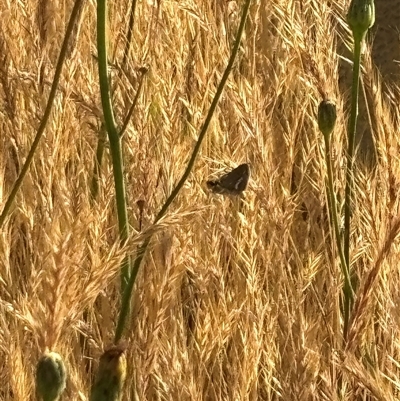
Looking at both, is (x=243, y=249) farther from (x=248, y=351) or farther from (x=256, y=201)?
(x=248, y=351)

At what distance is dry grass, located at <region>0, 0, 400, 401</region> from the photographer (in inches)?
34.3

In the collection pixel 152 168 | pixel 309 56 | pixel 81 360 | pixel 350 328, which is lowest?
pixel 81 360

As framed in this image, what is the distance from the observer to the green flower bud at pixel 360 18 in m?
0.97

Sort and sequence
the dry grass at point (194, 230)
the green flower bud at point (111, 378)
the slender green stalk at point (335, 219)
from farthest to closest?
the slender green stalk at point (335, 219) < the dry grass at point (194, 230) < the green flower bud at point (111, 378)

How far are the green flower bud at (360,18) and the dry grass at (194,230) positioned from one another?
8cm

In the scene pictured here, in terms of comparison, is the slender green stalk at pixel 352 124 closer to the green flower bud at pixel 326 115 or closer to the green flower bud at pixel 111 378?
the green flower bud at pixel 326 115

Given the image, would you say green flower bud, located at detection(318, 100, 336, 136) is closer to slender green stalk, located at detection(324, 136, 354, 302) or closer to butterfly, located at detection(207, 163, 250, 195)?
slender green stalk, located at detection(324, 136, 354, 302)

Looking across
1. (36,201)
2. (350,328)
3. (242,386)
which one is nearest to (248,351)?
(242,386)

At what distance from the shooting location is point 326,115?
0.99 meters

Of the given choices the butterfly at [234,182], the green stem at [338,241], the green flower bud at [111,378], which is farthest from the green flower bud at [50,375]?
the green stem at [338,241]

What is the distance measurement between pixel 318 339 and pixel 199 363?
149 millimetres

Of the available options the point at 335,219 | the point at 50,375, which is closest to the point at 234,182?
the point at 335,219

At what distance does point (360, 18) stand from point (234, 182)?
0.70 ft

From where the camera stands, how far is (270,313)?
3.51ft
